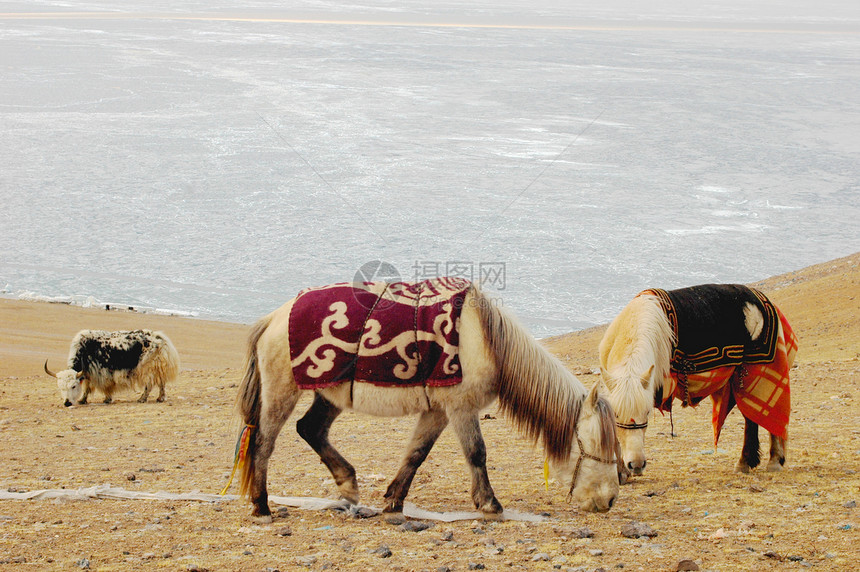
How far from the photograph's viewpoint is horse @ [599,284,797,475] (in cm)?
534

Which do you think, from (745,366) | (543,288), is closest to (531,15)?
(543,288)

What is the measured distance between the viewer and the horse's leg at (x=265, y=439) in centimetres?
476

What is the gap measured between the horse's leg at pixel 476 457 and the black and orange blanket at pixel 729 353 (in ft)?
4.60

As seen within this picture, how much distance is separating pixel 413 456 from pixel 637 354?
1472mm

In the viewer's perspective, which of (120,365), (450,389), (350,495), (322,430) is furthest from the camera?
(120,365)

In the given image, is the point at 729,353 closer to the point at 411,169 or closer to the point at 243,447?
the point at 243,447

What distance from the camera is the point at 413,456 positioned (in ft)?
15.6

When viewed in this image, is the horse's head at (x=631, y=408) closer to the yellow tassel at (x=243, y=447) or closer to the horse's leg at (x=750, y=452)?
the horse's leg at (x=750, y=452)

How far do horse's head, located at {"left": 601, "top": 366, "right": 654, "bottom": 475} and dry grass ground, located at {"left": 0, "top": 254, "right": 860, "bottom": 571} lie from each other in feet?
0.96

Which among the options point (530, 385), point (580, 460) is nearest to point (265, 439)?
point (530, 385)

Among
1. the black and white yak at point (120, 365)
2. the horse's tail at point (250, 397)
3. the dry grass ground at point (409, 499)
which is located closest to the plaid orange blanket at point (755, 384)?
Result: the dry grass ground at point (409, 499)

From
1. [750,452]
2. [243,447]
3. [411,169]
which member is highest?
[411,169]

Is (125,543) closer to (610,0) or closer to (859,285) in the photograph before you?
(859,285)

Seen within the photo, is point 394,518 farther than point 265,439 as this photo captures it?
No
